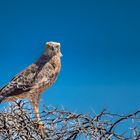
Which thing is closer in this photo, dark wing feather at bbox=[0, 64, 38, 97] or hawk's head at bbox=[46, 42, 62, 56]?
dark wing feather at bbox=[0, 64, 38, 97]

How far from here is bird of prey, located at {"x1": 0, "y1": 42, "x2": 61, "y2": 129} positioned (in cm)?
672

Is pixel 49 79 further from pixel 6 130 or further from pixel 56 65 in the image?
pixel 6 130

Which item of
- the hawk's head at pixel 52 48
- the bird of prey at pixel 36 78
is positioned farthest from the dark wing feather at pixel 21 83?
the hawk's head at pixel 52 48

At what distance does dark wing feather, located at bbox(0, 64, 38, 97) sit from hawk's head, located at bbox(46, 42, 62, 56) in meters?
0.37

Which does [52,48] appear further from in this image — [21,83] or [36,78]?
→ [21,83]

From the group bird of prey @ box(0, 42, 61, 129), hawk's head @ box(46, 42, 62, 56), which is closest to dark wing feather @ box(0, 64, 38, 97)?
bird of prey @ box(0, 42, 61, 129)

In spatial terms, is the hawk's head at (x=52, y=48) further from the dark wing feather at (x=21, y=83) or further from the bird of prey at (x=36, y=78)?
the dark wing feather at (x=21, y=83)

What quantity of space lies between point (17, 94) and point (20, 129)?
1.68 meters

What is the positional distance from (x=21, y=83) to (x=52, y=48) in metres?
0.95

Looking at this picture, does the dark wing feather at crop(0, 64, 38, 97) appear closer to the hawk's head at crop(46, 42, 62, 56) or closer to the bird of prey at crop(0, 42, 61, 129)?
the bird of prey at crop(0, 42, 61, 129)

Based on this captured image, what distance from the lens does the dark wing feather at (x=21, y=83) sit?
671 centimetres

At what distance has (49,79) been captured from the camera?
707 cm

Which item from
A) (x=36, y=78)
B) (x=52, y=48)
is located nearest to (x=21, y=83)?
(x=36, y=78)

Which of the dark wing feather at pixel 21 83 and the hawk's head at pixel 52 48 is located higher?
the hawk's head at pixel 52 48
